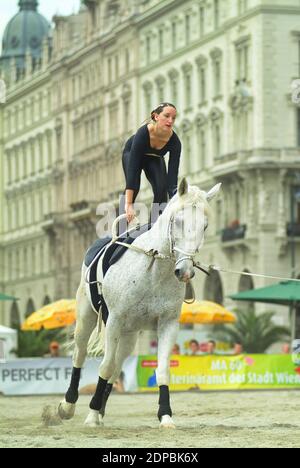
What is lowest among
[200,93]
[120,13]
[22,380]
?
[22,380]

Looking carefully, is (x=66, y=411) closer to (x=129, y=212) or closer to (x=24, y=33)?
(x=129, y=212)

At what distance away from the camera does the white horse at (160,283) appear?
560 inches

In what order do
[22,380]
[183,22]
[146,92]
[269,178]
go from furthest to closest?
1. [146,92]
2. [183,22]
3. [269,178]
4. [22,380]

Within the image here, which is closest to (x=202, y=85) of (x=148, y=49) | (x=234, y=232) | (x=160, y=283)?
(x=148, y=49)

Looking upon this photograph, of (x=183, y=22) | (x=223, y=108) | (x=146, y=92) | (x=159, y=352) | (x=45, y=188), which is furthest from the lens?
(x=45, y=188)

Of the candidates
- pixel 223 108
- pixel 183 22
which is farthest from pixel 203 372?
pixel 183 22

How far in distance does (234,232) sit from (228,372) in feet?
128

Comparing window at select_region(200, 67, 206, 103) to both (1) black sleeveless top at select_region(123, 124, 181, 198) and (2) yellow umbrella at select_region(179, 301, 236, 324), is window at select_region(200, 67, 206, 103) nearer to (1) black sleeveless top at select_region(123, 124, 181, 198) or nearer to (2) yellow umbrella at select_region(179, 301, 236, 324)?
(2) yellow umbrella at select_region(179, 301, 236, 324)

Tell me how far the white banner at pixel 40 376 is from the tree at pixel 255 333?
17.0 meters

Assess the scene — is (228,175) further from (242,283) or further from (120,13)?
(120,13)

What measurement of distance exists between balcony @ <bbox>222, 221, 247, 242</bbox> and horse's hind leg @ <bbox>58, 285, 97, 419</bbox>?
183 ft

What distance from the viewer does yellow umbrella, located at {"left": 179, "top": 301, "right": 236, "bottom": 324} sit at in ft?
133

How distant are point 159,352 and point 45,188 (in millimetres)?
98853

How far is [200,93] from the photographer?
80.9m
